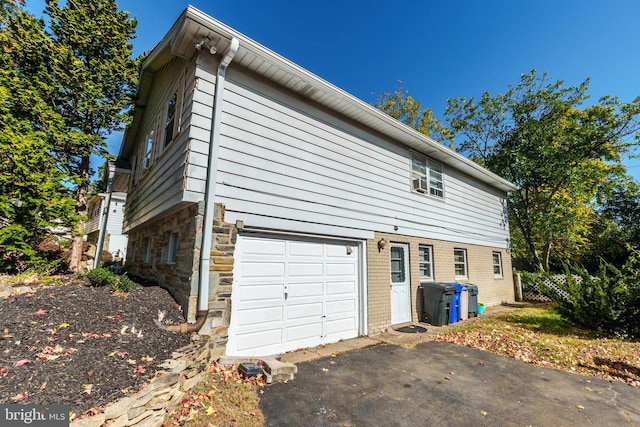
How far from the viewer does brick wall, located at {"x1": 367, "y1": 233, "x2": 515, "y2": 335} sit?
7.23 m

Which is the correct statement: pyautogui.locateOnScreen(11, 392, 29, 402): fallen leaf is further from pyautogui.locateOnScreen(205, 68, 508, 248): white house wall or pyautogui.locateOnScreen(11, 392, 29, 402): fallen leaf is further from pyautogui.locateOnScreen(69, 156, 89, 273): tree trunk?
pyautogui.locateOnScreen(69, 156, 89, 273): tree trunk

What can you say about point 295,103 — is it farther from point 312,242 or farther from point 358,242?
point 358,242

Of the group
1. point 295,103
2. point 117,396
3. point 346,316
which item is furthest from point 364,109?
point 117,396

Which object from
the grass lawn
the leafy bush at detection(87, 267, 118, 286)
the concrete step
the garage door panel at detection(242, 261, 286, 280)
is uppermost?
the garage door panel at detection(242, 261, 286, 280)

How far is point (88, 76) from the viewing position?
1142 cm

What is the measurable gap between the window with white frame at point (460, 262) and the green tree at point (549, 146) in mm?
8643

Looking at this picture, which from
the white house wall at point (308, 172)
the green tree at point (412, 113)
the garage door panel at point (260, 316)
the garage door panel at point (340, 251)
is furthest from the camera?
the green tree at point (412, 113)

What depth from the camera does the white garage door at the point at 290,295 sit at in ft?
16.8

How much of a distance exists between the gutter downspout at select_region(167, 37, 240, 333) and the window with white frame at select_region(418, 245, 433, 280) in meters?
6.47

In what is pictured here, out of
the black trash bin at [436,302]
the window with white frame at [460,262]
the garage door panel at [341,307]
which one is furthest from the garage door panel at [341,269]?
the window with white frame at [460,262]

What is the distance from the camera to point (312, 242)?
20.8 feet

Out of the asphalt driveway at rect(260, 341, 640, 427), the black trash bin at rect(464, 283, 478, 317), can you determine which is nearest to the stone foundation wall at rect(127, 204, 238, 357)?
the asphalt driveway at rect(260, 341, 640, 427)

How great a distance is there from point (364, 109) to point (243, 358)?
6.03 metres

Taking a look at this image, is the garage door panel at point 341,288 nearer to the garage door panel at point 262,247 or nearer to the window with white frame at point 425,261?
the garage door panel at point 262,247
